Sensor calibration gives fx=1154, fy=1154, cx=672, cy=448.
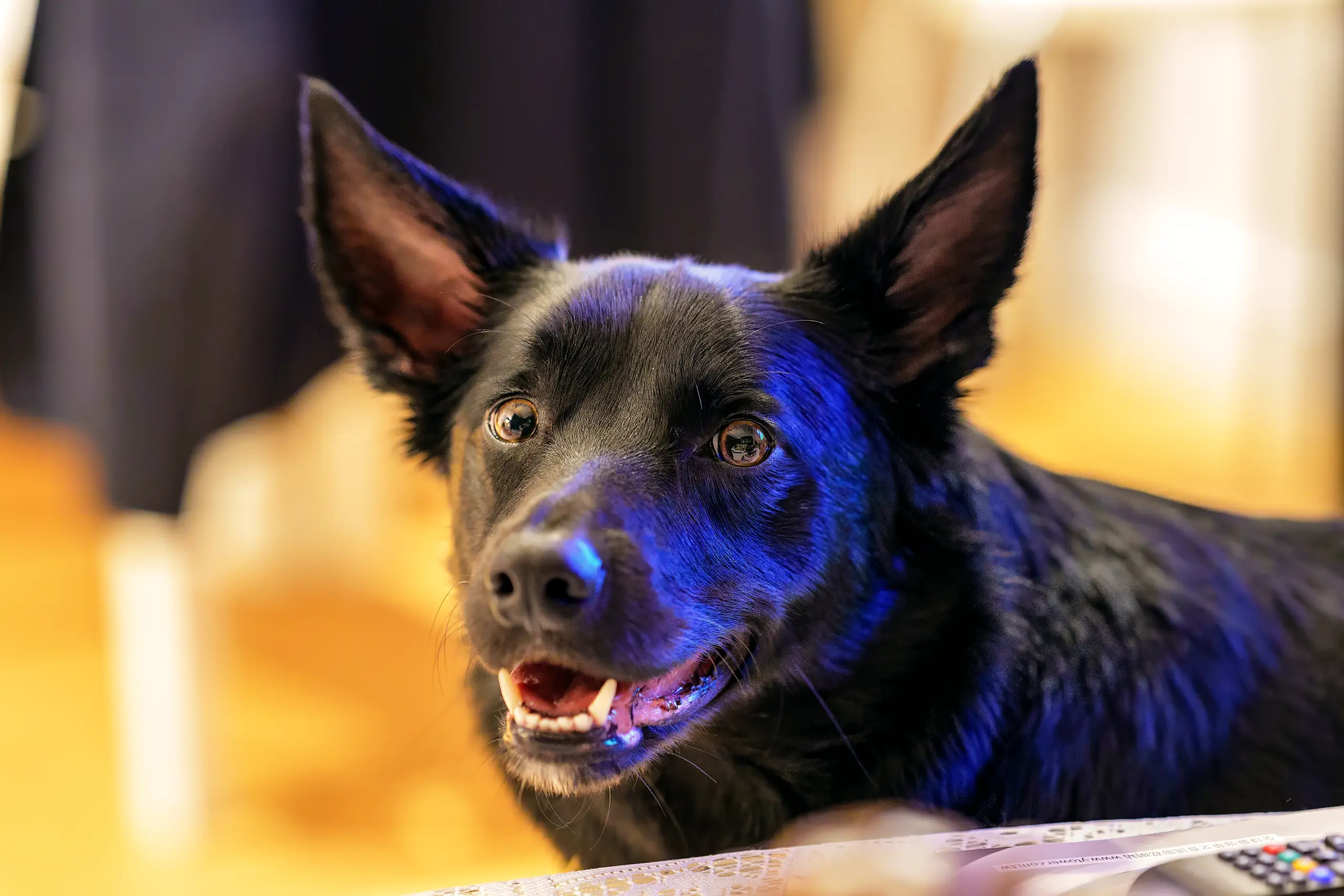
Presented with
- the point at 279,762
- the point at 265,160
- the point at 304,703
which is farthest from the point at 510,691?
the point at 304,703

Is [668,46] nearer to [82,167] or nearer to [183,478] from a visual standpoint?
[82,167]

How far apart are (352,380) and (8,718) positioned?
111 cm

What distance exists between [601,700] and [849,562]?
304 millimetres

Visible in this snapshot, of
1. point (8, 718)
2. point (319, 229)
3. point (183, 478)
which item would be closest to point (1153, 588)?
point (319, 229)

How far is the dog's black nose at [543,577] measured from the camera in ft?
2.97

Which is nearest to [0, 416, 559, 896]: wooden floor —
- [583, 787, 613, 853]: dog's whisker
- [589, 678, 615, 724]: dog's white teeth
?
[583, 787, 613, 853]: dog's whisker

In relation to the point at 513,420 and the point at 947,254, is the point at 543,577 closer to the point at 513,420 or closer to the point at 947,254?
the point at 513,420

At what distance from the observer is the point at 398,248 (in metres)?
1.31

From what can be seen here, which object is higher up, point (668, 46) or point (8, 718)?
point (668, 46)

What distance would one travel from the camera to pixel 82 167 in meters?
1.77

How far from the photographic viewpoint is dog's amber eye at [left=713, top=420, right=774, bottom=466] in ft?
3.65

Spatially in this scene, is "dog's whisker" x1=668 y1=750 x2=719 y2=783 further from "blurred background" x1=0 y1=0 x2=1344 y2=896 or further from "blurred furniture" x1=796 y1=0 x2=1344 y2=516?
"blurred furniture" x1=796 y1=0 x2=1344 y2=516

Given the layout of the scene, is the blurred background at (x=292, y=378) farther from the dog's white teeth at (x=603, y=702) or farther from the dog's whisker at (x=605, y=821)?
the dog's white teeth at (x=603, y=702)

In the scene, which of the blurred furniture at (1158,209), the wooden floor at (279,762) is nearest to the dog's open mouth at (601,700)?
the wooden floor at (279,762)
